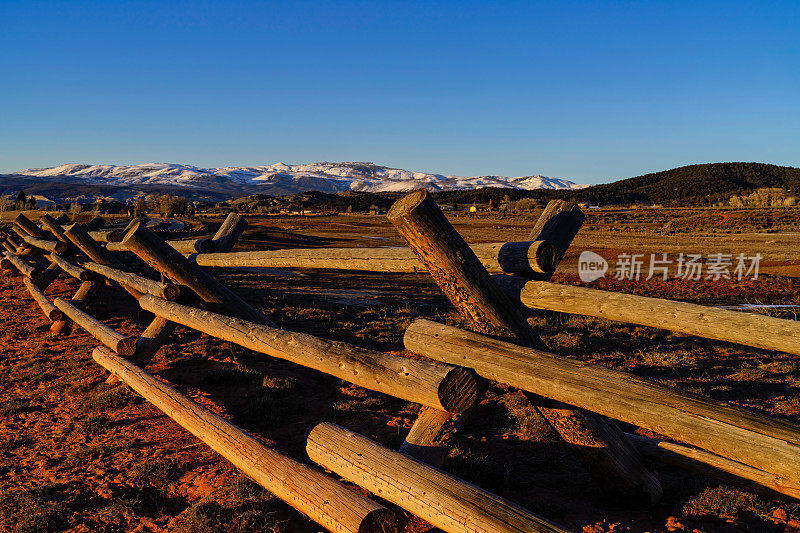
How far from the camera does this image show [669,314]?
256 cm

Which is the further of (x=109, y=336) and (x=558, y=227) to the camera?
(x=109, y=336)

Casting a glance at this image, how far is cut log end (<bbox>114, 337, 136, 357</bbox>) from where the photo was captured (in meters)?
5.05

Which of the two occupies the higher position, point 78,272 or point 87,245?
point 87,245

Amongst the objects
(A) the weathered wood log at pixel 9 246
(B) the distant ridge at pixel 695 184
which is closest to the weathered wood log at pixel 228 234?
(A) the weathered wood log at pixel 9 246

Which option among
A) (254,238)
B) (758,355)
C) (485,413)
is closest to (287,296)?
(485,413)

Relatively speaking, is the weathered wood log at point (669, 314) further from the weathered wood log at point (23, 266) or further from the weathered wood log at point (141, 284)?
the weathered wood log at point (23, 266)

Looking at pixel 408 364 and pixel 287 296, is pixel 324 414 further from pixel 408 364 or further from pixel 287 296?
pixel 287 296

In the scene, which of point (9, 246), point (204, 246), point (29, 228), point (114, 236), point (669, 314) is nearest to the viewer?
point (669, 314)

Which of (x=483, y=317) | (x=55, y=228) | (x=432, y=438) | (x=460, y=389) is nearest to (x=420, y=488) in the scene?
(x=432, y=438)

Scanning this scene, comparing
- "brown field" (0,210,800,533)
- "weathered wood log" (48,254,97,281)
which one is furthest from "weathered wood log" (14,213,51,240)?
"weathered wood log" (48,254,97,281)

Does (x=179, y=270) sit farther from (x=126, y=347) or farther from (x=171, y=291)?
(x=126, y=347)

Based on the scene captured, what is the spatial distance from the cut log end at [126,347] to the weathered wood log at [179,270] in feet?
2.58

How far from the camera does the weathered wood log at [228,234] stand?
6070mm

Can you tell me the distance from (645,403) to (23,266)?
12.2m
